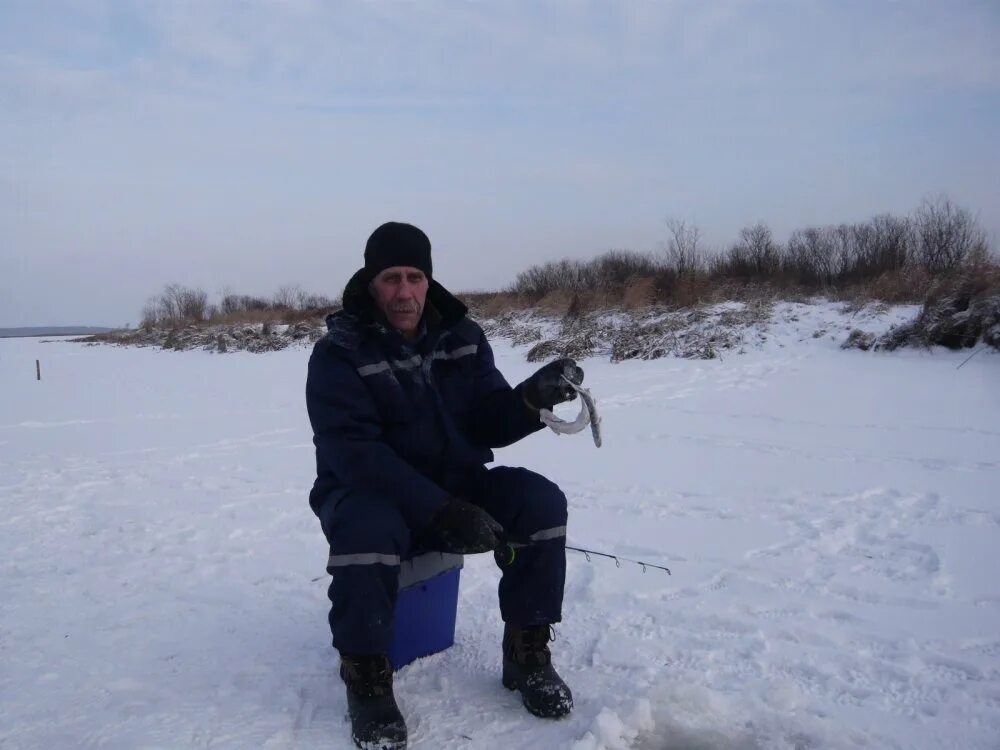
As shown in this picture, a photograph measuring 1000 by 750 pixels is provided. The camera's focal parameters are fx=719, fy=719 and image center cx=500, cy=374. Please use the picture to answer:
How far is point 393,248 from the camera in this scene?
2115 mm

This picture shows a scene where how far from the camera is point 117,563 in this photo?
3029 millimetres

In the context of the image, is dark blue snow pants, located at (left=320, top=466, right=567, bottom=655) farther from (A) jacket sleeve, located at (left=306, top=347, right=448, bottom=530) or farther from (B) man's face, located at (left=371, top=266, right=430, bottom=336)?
(B) man's face, located at (left=371, top=266, right=430, bottom=336)

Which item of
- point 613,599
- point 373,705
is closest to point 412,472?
point 373,705

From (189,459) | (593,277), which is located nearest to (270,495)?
(189,459)

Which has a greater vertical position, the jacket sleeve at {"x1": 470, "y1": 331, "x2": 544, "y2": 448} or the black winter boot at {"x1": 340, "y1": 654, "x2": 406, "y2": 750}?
the jacket sleeve at {"x1": 470, "y1": 331, "x2": 544, "y2": 448}

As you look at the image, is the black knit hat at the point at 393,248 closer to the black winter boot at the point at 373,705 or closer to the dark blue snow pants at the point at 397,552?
the dark blue snow pants at the point at 397,552

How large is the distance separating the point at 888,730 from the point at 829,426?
12.7ft

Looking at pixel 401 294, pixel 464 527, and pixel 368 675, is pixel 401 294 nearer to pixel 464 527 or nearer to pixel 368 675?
pixel 464 527

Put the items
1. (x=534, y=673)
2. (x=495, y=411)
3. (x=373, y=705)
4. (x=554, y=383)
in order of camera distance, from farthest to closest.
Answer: (x=495, y=411), (x=554, y=383), (x=534, y=673), (x=373, y=705)

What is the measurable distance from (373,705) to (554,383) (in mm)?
949

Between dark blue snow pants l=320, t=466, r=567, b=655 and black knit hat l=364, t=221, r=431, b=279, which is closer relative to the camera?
dark blue snow pants l=320, t=466, r=567, b=655

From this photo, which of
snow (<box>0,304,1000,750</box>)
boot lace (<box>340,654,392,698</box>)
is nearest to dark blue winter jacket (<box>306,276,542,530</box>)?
boot lace (<box>340,654,392,698</box>)

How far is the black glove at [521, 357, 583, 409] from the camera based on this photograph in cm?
202

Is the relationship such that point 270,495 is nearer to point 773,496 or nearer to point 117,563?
point 117,563
